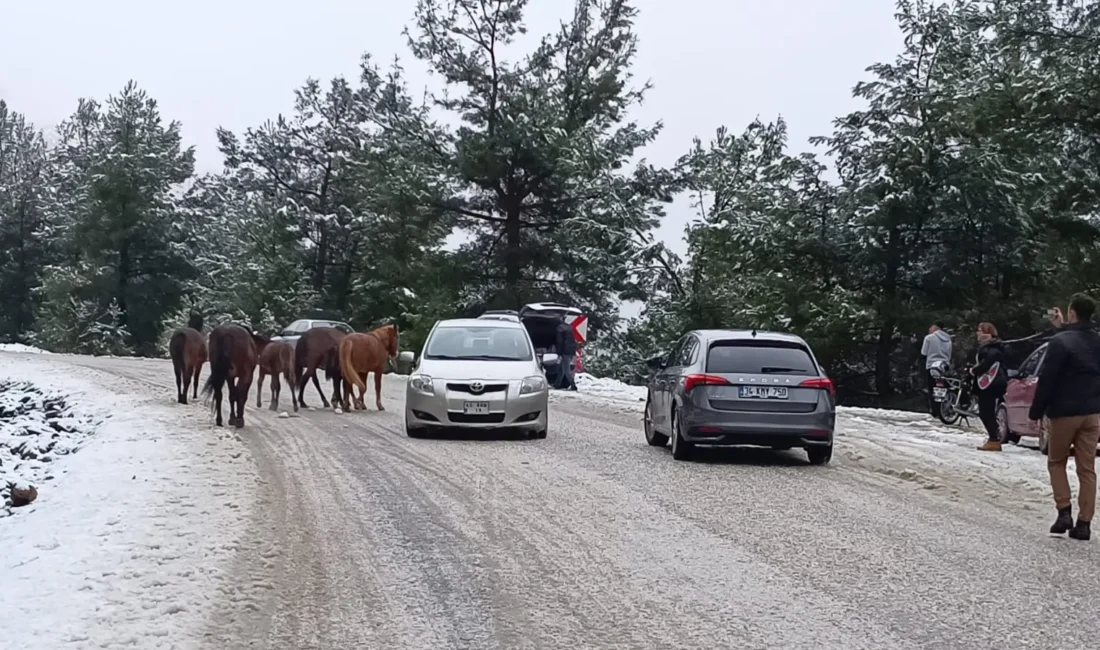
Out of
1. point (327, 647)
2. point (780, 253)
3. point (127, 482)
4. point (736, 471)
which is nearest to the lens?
point (327, 647)

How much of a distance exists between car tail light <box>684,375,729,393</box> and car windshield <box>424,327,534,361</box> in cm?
389

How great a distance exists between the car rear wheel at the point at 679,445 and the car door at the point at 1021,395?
541cm

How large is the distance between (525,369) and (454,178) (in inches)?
1142

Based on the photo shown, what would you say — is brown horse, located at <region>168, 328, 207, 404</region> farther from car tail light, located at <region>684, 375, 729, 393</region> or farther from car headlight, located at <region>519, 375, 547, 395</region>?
car tail light, located at <region>684, 375, 729, 393</region>

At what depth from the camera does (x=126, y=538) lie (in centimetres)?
912

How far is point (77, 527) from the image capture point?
9.70 metres

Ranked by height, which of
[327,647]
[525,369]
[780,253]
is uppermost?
[780,253]

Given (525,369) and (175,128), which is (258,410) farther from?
(175,128)

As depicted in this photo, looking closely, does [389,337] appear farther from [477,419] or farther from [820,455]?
[820,455]

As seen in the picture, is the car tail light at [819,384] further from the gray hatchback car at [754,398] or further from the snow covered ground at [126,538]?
the snow covered ground at [126,538]

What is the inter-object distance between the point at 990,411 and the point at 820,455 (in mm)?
4121

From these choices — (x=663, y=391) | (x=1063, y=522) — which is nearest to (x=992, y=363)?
(x=663, y=391)

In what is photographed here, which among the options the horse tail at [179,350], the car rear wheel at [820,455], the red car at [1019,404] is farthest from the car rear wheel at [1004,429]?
the horse tail at [179,350]

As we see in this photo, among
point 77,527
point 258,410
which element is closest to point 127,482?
point 77,527
